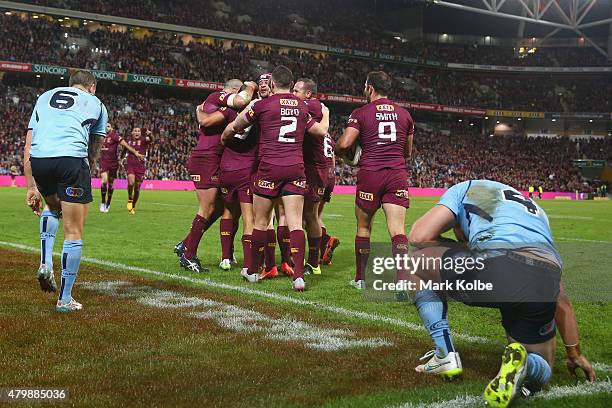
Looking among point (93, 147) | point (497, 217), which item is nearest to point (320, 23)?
point (93, 147)

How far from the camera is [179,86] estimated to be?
46219 millimetres

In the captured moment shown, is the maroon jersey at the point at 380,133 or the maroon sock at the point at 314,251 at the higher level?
the maroon jersey at the point at 380,133

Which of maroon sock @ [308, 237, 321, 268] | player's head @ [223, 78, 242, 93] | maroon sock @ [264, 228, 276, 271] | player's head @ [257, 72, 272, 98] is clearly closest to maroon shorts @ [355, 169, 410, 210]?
maroon sock @ [264, 228, 276, 271]

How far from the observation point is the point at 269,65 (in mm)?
52719

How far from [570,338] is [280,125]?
382cm

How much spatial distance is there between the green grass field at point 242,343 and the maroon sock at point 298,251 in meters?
0.28

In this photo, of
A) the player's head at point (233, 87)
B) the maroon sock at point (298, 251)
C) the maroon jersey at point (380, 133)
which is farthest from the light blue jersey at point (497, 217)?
the player's head at point (233, 87)

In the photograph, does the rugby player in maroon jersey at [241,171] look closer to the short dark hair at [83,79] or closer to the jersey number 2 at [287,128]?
the jersey number 2 at [287,128]

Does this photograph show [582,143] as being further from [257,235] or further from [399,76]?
[257,235]

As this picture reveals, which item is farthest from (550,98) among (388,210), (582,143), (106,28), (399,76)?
(388,210)

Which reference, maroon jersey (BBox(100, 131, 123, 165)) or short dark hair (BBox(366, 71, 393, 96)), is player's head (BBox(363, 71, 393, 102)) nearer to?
short dark hair (BBox(366, 71, 393, 96))

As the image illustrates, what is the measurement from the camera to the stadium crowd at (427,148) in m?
38.6

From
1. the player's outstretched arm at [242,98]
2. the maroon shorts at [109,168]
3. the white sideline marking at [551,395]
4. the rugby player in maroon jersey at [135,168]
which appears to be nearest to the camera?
the white sideline marking at [551,395]

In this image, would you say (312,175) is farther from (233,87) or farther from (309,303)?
(309,303)
